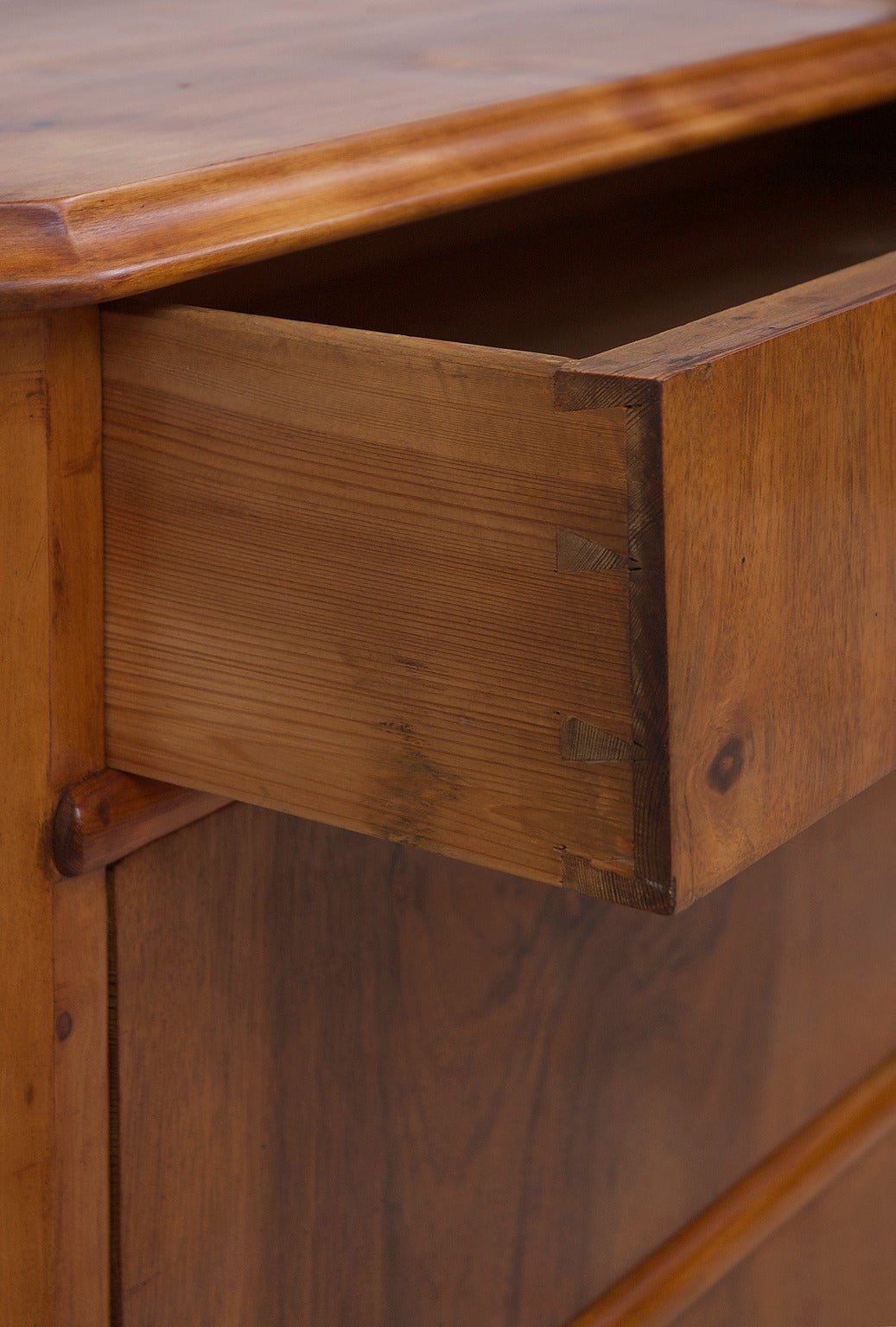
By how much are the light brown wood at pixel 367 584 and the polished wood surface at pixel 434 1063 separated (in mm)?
92

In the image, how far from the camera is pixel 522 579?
427 mm

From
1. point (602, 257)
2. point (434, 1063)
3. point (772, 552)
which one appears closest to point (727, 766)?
point (772, 552)

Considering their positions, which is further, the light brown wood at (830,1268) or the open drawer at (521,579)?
the light brown wood at (830,1268)

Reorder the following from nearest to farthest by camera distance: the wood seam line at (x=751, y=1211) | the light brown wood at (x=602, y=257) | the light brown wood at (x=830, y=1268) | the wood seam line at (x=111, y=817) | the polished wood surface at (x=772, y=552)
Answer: the polished wood surface at (x=772, y=552)
the wood seam line at (x=111, y=817)
the light brown wood at (x=602, y=257)
the wood seam line at (x=751, y=1211)
the light brown wood at (x=830, y=1268)

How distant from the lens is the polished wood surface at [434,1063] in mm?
590

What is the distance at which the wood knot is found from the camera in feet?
1.41

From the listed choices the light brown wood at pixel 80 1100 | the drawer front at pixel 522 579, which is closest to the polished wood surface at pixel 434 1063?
the light brown wood at pixel 80 1100

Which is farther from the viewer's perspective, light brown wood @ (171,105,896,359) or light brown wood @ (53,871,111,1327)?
light brown wood @ (171,105,896,359)

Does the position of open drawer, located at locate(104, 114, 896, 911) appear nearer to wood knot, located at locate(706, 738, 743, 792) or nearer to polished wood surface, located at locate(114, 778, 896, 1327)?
wood knot, located at locate(706, 738, 743, 792)

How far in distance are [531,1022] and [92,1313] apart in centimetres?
26

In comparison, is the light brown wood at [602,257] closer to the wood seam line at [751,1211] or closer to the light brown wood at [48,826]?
the light brown wood at [48,826]

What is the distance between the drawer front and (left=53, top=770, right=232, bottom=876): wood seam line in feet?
0.06

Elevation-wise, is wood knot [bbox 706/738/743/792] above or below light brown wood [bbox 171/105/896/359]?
below

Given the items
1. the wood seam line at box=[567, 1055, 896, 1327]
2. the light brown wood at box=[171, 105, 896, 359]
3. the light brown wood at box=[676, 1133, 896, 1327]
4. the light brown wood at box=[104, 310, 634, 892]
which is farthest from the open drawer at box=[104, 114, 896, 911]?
the light brown wood at box=[676, 1133, 896, 1327]
